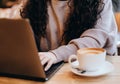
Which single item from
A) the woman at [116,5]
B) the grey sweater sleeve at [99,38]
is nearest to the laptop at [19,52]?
the grey sweater sleeve at [99,38]

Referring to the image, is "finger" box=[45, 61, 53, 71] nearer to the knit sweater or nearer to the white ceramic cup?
the white ceramic cup

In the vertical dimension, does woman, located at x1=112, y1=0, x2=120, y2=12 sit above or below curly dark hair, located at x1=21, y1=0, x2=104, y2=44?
below

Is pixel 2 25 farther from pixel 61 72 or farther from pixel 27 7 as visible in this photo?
pixel 27 7

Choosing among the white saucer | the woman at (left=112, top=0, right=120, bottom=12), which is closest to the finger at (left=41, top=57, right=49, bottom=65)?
the white saucer

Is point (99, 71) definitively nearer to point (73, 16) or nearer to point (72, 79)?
point (72, 79)

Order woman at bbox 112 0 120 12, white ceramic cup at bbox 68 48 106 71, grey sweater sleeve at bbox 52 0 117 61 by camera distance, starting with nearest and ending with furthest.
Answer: white ceramic cup at bbox 68 48 106 71, grey sweater sleeve at bbox 52 0 117 61, woman at bbox 112 0 120 12

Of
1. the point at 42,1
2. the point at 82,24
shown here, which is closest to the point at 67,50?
the point at 82,24

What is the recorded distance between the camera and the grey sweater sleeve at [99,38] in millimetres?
1011

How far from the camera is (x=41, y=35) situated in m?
1.25

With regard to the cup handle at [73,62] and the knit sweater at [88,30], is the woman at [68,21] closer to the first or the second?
the knit sweater at [88,30]

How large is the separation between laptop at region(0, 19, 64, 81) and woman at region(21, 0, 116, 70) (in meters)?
0.40

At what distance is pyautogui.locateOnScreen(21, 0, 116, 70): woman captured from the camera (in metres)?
1.19

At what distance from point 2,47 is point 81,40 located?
0.41 metres

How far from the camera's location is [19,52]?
2.38 feet
